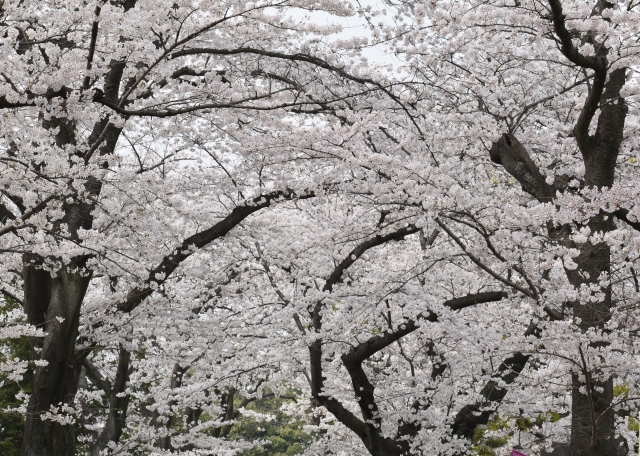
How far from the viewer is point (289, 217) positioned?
14234 mm

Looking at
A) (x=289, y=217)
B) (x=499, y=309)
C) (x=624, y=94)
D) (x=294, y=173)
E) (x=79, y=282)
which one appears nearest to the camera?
(x=624, y=94)

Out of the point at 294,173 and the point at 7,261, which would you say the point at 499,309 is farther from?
the point at 7,261

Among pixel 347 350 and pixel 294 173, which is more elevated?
pixel 294 173

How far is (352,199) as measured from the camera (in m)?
8.56

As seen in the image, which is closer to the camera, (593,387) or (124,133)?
(593,387)

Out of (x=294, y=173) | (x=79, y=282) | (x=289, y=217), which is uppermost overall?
(x=289, y=217)

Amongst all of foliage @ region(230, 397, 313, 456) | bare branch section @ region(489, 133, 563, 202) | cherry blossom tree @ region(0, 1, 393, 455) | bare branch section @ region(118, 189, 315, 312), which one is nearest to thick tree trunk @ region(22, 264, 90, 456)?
cherry blossom tree @ region(0, 1, 393, 455)

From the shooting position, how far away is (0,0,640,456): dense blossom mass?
5.43 metres

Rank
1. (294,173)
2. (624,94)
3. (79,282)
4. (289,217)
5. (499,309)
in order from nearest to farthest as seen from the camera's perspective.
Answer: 1. (624,94)
2. (79,282)
3. (294,173)
4. (499,309)
5. (289,217)

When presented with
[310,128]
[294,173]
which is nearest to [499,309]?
[294,173]

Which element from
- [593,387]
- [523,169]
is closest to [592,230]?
[523,169]

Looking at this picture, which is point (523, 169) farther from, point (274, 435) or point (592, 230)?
point (274, 435)

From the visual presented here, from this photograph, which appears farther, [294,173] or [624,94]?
[294,173]

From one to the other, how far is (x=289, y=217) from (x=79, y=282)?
6918 mm
